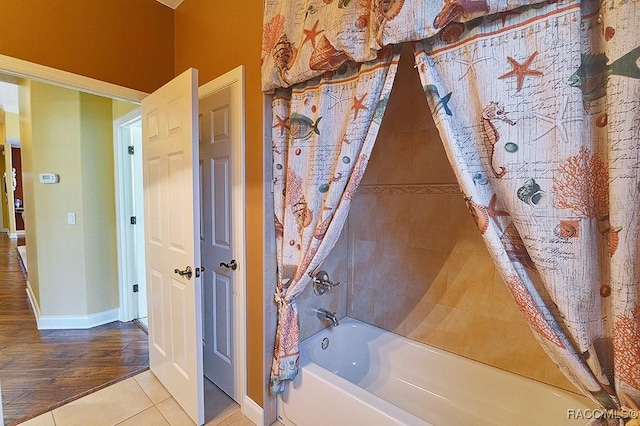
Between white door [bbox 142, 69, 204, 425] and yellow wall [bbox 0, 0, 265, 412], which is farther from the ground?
yellow wall [bbox 0, 0, 265, 412]

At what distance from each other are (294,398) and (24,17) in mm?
2532

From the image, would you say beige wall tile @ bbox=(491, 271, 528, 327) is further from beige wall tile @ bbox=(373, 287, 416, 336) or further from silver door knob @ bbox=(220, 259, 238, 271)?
silver door knob @ bbox=(220, 259, 238, 271)

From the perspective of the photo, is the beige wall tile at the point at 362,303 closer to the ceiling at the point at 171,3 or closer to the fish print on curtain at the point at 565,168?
the fish print on curtain at the point at 565,168

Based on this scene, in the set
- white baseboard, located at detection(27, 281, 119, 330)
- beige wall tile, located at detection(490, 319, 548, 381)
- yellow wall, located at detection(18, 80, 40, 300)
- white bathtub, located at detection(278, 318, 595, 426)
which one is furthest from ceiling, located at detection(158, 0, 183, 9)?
beige wall tile, located at detection(490, 319, 548, 381)

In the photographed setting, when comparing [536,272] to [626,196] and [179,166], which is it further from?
[179,166]

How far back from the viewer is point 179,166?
5.36ft

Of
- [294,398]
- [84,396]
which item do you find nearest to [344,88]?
[294,398]

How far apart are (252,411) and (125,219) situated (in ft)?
7.27

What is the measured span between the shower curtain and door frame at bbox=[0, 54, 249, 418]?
1.01m

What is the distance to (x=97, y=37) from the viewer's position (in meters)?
1.78

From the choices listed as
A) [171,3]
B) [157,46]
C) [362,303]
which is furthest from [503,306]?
[171,3]

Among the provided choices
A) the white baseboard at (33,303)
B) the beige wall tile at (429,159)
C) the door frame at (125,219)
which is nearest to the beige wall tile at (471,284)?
the beige wall tile at (429,159)

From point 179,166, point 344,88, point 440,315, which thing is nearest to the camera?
point 344,88

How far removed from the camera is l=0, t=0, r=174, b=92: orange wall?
5.03 ft
